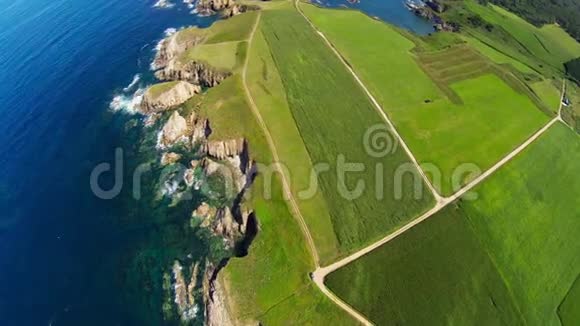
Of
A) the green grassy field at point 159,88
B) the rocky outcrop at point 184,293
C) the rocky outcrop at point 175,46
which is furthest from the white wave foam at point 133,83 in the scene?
the rocky outcrop at point 184,293

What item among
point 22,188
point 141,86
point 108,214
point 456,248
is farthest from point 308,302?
point 141,86

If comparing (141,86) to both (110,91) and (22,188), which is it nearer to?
(110,91)

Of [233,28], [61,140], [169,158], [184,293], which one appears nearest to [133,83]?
[61,140]

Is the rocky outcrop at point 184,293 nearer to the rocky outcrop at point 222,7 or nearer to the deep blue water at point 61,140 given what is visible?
the deep blue water at point 61,140

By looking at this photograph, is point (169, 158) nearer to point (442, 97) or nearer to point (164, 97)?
point (164, 97)

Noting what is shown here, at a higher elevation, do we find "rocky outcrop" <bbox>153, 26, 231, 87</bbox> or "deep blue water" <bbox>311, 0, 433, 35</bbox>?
"rocky outcrop" <bbox>153, 26, 231, 87</bbox>

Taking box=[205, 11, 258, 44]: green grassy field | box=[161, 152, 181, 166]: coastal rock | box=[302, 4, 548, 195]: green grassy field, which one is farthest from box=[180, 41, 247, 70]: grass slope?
box=[161, 152, 181, 166]: coastal rock

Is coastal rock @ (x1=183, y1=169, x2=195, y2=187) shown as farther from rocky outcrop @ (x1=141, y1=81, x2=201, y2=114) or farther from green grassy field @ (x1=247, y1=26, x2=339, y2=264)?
rocky outcrop @ (x1=141, y1=81, x2=201, y2=114)
